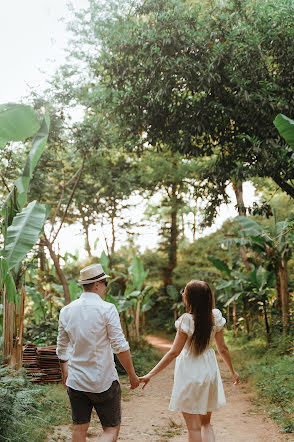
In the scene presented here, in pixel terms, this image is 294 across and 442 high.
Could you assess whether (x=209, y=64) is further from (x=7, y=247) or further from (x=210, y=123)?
(x=7, y=247)

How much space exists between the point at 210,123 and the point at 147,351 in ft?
21.3

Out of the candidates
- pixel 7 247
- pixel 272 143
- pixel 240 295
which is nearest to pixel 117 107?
pixel 272 143

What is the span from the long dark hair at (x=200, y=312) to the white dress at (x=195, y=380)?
2.1 inches

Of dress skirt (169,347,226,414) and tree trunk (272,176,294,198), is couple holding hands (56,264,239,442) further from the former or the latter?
tree trunk (272,176,294,198)

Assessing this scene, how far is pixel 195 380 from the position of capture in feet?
11.4

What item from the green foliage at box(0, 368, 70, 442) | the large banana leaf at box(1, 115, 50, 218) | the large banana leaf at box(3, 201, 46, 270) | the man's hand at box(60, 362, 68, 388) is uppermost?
the large banana leaf at box(1, 115, 50, 218)

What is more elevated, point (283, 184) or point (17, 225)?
point (283, 184)

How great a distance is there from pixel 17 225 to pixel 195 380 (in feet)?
9.30

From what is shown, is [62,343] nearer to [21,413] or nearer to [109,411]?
[109,411]

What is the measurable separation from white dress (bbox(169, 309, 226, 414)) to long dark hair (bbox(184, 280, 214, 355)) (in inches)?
2.1

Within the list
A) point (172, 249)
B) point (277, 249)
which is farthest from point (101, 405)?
point (172, 249)

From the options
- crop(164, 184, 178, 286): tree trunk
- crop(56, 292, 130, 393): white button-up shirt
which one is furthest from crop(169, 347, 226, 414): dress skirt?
crop(164, 184, 178, 286): tree trunk

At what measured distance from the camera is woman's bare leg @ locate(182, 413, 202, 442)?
3.37m

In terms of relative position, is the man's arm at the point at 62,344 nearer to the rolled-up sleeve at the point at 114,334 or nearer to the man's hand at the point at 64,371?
the man's hand at the point at 64,371
